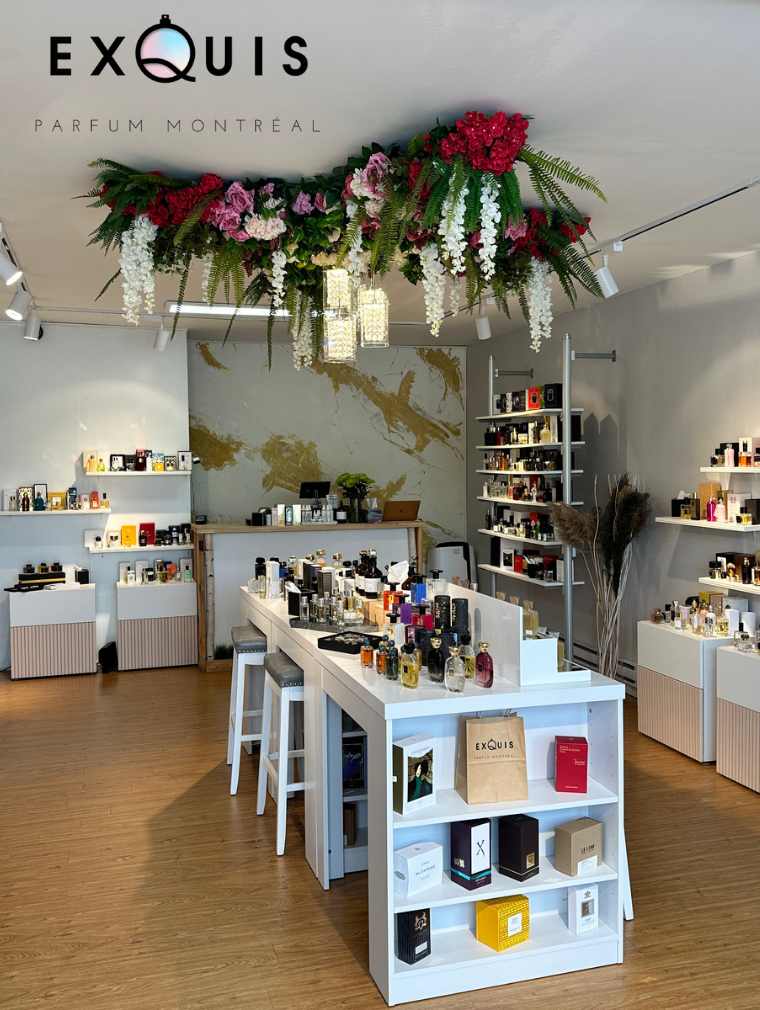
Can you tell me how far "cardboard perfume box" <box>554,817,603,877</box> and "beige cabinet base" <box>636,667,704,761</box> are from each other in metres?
2.19

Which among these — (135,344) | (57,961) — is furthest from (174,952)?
(135,344)

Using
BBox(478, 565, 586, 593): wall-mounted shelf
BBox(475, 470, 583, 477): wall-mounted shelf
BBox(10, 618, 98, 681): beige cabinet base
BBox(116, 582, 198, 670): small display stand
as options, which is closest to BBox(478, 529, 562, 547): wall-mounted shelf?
BBox(478, 565, 586, 593): wall-mounted shelf

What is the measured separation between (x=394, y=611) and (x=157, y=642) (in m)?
4.28

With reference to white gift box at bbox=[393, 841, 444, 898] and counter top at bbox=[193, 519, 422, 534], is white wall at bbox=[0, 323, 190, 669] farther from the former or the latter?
white gift box at bbox=[393, 841, 444, 898]

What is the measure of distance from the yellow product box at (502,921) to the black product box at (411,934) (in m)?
0.22

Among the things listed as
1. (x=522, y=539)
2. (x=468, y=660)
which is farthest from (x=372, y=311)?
(x=522, y=539)

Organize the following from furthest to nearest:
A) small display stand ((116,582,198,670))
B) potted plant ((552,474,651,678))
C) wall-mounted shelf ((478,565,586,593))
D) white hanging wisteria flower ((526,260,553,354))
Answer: small display stand ((116,582,198,670)), wall-mounted shelf ((478,565,586,593)), potted plant ((552,474,651,678)), white hanging wisteria flower ((526,260,553,354))

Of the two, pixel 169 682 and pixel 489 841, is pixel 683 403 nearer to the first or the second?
pixel 489 841

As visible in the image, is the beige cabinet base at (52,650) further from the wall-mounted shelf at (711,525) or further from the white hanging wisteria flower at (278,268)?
the wall-mounted shelf at (711,525)

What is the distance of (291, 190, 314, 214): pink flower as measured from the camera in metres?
3.84

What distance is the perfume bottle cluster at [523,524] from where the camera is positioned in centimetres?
709

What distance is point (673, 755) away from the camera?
536 cm

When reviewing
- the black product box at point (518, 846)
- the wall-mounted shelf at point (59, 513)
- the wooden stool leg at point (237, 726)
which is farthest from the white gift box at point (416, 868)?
the wall-mounted shelf at point (59, 513)

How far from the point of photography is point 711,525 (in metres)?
5.42
